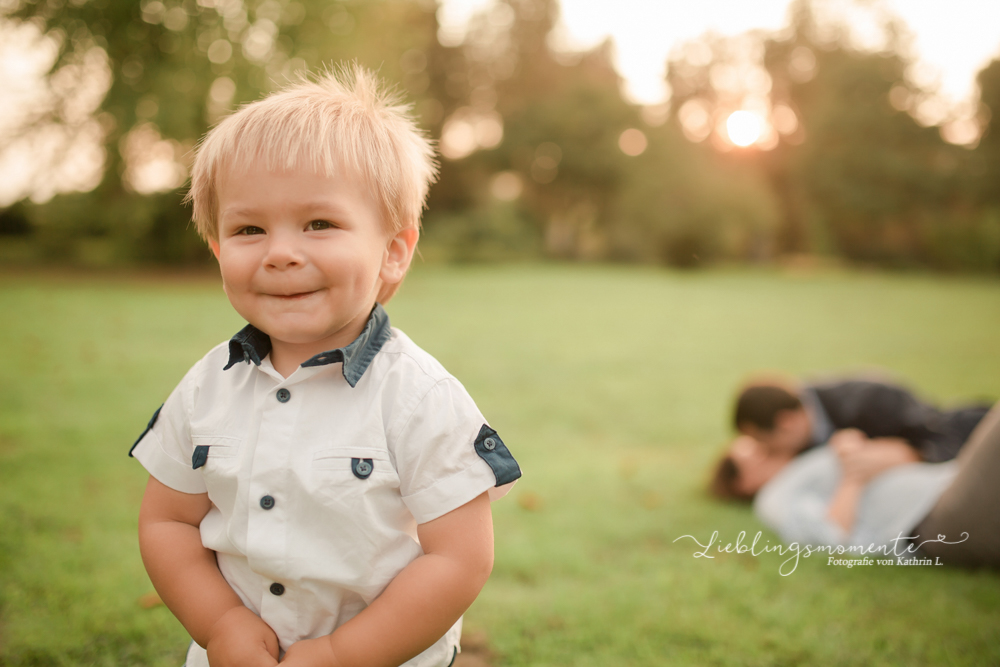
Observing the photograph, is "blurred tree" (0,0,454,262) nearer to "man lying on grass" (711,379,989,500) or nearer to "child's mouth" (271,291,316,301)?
"man lying on grass" (711,379,989,500)

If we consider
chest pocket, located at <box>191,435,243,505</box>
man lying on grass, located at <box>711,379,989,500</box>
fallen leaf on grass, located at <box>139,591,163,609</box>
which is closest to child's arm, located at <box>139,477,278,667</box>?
chest pocket, located at <box>191,435,243,505</box>

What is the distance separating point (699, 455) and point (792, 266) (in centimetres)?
2903

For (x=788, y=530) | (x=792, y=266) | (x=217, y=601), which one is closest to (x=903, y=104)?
(x=792, y=266)

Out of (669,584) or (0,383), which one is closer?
(669,584)

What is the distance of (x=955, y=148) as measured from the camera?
2895cm

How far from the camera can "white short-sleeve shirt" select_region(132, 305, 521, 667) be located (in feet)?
3.82

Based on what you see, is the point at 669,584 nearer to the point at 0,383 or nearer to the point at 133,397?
the point at 133,397

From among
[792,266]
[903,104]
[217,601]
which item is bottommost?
[792,266]

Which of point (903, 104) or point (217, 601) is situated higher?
point (903, 104)

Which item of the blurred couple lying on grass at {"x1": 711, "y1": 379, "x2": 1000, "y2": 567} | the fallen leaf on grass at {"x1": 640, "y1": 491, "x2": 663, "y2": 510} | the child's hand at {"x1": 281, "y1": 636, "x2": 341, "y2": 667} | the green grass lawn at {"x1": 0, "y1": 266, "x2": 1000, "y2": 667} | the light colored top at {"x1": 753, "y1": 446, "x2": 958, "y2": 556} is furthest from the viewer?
the fallen leaf on grass at {"x1": 640, "y1": 491, "x2": 663, "y2": 510}

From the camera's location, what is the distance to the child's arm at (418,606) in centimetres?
114

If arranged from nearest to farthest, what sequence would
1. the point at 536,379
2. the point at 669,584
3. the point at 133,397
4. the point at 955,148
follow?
the point at 669,584 < the point at 133,397 < the point at 536,379 < the point at 955,148

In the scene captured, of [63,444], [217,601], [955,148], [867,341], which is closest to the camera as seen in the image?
[217,601]

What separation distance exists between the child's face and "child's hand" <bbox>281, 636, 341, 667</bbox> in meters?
0.54
